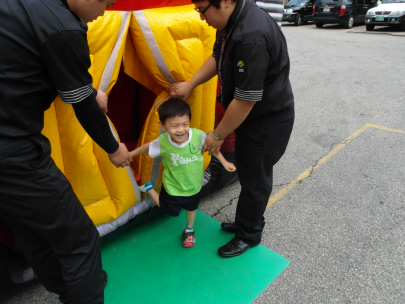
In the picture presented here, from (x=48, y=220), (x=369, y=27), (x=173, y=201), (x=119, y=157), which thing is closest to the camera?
(x=48, y=220)

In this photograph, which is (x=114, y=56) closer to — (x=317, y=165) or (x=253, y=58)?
(x=253, y=58)

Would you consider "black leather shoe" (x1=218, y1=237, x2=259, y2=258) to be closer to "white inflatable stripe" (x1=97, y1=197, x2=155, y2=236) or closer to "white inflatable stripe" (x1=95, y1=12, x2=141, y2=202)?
"white inflatable stripe" (x1=97, y1=197, x2=155, y2=236)

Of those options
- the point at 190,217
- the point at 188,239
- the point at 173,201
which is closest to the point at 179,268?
the point at 188,239

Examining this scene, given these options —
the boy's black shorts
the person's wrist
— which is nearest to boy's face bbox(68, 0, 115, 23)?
the person's wrist

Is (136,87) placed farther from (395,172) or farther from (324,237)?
(395,172)

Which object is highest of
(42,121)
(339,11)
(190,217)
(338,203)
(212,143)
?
(339,11)

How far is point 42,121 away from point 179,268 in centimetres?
139

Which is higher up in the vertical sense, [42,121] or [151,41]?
[151,41]

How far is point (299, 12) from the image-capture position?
15398 millimetres

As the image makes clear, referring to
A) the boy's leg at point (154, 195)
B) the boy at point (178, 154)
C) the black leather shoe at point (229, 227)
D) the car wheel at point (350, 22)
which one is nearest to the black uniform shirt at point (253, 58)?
the boy at point (178, 154)

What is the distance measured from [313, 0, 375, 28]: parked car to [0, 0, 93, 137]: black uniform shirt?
1480 centimetres

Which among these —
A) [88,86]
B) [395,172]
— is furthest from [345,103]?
[88,86]

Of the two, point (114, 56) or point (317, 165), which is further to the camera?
point (317, 165)

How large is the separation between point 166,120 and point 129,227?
0.95 m
